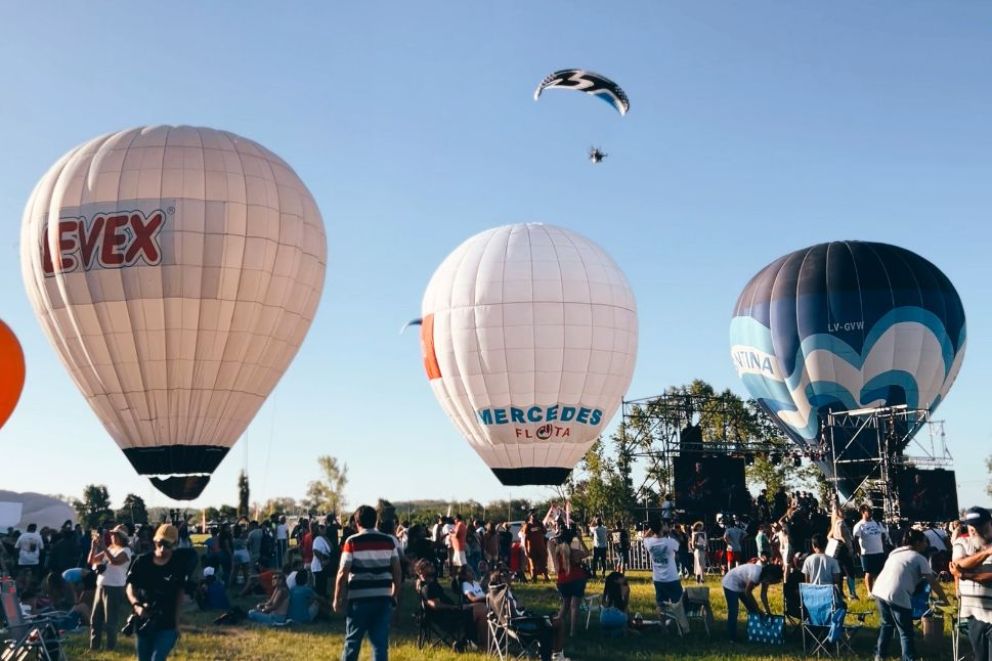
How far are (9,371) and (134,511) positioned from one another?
30.6m

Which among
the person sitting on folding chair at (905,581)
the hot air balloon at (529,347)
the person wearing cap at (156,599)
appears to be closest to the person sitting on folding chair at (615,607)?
the person sitting on folding chair at (905,581)

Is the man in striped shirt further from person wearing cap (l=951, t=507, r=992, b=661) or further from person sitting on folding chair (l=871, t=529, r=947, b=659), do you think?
person sitting on folding chair (l=871, t=529, r=947, b=659)

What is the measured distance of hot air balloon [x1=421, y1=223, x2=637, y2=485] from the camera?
28.5 m

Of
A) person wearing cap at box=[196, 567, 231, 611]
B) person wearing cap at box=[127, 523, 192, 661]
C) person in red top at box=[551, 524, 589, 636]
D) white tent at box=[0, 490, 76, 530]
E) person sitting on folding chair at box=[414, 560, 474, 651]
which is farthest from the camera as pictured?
white tent at box=[0, 490, 76, 530]

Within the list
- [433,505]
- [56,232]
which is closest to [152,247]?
[56,232]

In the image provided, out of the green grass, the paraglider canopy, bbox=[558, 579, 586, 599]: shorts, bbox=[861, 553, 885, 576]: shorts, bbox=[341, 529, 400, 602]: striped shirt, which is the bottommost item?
the green grass

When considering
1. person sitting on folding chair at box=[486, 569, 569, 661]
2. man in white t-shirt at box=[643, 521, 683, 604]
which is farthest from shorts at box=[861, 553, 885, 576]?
person sitting on folding chair at box=[486, 569, 569, 661]

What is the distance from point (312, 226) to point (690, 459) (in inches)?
525

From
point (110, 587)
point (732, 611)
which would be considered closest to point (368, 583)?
point (110, 587)

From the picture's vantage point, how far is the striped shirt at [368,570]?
28.0ft

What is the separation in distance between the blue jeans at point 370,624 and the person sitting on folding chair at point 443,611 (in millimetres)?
3473

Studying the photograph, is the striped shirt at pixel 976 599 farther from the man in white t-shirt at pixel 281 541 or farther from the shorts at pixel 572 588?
the man in white t-shirt at pixel 281 541

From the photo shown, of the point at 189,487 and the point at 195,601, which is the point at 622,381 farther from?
the point at 195,601

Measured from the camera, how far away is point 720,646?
1209 cm
